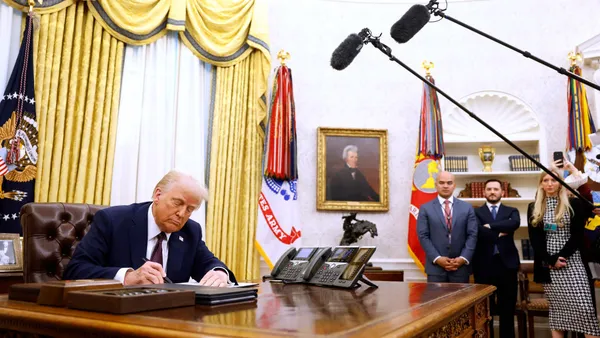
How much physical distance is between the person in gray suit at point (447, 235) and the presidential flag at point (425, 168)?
2.35ft

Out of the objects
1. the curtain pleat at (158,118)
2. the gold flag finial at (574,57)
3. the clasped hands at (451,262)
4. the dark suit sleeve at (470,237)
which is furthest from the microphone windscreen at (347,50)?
the gold flag finial at (574,57)

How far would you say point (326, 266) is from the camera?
7.57ft

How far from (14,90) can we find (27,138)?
404 millimetres

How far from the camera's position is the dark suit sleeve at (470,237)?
4.48 metres

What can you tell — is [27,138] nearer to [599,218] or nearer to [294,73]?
[294,73]

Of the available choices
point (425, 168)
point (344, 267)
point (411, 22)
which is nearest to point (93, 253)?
point (344, 267)

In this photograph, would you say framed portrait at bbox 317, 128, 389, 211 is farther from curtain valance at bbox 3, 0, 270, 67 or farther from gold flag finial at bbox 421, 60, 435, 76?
curtain valance at bbox 3, 0, 270, 67

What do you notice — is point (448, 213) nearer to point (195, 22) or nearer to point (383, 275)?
point (383, 275)

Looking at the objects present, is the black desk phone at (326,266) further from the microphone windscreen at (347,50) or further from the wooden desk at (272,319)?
the microphone windscreen at (347,50)

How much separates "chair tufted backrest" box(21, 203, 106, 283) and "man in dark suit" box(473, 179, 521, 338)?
363 centimetres

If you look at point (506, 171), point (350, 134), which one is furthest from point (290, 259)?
point (506, 171)

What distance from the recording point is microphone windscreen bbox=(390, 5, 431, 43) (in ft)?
7.38

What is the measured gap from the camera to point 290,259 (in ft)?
8.45

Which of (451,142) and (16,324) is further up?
(451,142)
